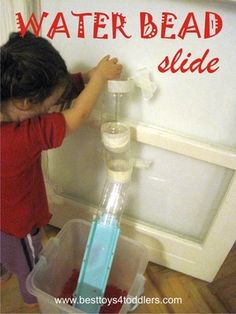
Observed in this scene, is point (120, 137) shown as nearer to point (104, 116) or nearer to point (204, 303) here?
point (104, 116)

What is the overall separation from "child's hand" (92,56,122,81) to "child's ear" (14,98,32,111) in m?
0.16

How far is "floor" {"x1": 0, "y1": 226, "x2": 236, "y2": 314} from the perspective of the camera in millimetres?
945

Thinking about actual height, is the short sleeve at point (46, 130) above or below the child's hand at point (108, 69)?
below

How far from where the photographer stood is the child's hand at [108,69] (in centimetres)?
69

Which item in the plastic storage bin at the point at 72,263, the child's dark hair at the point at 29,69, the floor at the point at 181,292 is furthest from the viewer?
the floor at the point at 181,292

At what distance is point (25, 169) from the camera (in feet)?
2.24

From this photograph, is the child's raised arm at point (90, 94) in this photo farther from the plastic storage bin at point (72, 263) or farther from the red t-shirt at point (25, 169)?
the plastic storage bin at point (72, 263)

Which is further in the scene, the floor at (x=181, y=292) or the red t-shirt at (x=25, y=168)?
the floor at (x=181, y=292)

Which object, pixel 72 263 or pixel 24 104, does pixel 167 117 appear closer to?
pixel 24 104

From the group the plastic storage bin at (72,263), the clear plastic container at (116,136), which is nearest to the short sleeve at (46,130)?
the clear plastic container at (116,136)

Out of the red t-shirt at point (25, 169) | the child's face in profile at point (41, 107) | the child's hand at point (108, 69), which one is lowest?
the red t-shirt at point (25, 169)

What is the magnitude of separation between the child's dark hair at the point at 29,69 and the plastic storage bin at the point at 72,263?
1.45 ft

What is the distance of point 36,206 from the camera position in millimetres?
780

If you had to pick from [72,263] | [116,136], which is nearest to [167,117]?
[116,136]
